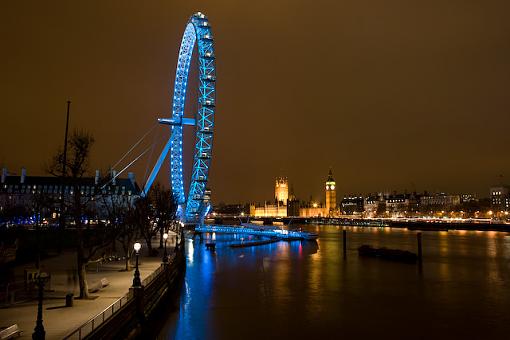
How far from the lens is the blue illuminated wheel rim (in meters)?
58.9

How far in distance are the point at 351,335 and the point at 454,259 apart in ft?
107

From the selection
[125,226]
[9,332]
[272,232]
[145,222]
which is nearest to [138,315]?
[9,332]

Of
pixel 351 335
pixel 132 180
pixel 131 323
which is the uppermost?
pixel 132 180

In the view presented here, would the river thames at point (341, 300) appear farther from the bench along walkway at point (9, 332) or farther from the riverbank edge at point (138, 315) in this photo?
the bench along walkway at point (9, 332)

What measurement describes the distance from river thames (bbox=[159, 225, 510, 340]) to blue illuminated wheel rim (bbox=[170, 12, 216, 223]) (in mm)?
22162

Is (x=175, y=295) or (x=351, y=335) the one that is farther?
(x=175, y=295)

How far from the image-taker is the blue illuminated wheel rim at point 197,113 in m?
58.9

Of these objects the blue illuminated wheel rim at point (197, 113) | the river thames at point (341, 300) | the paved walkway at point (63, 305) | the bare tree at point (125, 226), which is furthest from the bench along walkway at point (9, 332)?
the blue illuminated wheel rim at point (197, 113)

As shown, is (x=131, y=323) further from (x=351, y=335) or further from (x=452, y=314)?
(x=452, y=314)

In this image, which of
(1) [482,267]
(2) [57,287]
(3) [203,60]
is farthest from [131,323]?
(3) [203,60]

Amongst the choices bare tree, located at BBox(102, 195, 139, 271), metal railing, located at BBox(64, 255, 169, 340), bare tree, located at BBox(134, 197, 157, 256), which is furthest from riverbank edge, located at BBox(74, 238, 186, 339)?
bare tree, located at BBox(134, 197, 157, 256)

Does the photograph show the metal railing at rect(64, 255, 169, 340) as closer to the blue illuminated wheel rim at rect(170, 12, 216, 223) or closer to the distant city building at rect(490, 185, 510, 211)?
the blue illuminated wheel rim at rect(170, 12, 216, 223)

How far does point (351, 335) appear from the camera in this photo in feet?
61.7

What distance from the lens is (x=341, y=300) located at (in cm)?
2589
